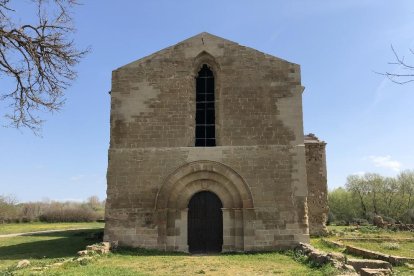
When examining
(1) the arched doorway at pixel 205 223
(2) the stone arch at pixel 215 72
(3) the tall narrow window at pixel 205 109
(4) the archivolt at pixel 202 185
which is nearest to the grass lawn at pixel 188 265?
(1) the arched doorway at pixel 205 223

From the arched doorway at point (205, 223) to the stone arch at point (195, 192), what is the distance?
0.21 m

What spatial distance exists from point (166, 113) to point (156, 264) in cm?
585

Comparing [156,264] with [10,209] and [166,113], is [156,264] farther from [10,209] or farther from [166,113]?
[10,209]

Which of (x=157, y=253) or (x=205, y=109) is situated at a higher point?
(x=205, y=109)

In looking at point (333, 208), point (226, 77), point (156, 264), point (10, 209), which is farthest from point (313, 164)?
point (10, 209)

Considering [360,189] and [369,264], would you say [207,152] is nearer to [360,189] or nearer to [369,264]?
[369,264]

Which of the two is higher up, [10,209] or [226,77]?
[226,77]

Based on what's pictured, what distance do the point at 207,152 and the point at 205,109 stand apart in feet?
6.21

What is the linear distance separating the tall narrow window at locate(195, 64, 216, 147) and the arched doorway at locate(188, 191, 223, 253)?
2037 mm

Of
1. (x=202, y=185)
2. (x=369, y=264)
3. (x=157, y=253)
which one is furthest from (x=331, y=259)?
(x=157, y=253)

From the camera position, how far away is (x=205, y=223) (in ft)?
45.2

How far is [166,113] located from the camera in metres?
14.4

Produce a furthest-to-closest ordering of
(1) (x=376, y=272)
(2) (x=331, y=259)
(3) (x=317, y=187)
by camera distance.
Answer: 1. (3) (x=317, y=187)
2. (2) (x=331, y=259)
3. (1) (x=376, y=272)

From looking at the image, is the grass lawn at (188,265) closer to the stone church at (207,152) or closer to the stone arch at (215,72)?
the stone church at (207,152)
